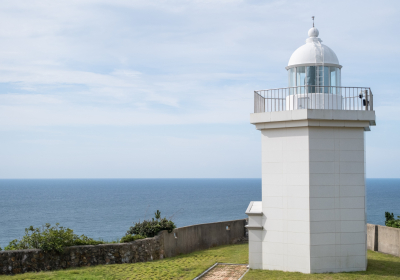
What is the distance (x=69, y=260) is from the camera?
12.8 m

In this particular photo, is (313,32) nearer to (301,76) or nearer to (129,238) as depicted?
(301,76)

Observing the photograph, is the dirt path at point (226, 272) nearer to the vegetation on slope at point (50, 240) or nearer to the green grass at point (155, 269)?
the green grass at point (155, 269)

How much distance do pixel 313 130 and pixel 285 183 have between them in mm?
1765

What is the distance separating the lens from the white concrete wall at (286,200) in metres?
11.8

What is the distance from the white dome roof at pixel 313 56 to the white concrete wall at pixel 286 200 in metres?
2.19

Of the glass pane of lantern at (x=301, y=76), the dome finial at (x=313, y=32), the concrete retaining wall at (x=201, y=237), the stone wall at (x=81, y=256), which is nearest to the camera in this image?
the stone wall at (x=81, y=256)

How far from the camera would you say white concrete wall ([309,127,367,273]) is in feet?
38.3

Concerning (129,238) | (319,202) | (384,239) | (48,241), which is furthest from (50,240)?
(384,239)

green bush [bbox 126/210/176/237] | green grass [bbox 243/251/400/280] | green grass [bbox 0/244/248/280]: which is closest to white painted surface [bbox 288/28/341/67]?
green grass [bbox 243/251/400/280]

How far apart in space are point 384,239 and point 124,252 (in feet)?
31.3

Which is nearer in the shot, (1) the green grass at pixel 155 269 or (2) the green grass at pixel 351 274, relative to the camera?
(2) the green grass at pixel 351 274

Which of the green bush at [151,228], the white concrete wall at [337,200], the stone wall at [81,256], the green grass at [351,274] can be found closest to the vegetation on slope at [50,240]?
the stone wall at [81,256]

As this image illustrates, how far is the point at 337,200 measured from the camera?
1180 centimetres

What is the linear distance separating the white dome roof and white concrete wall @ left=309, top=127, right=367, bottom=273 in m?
2.15
